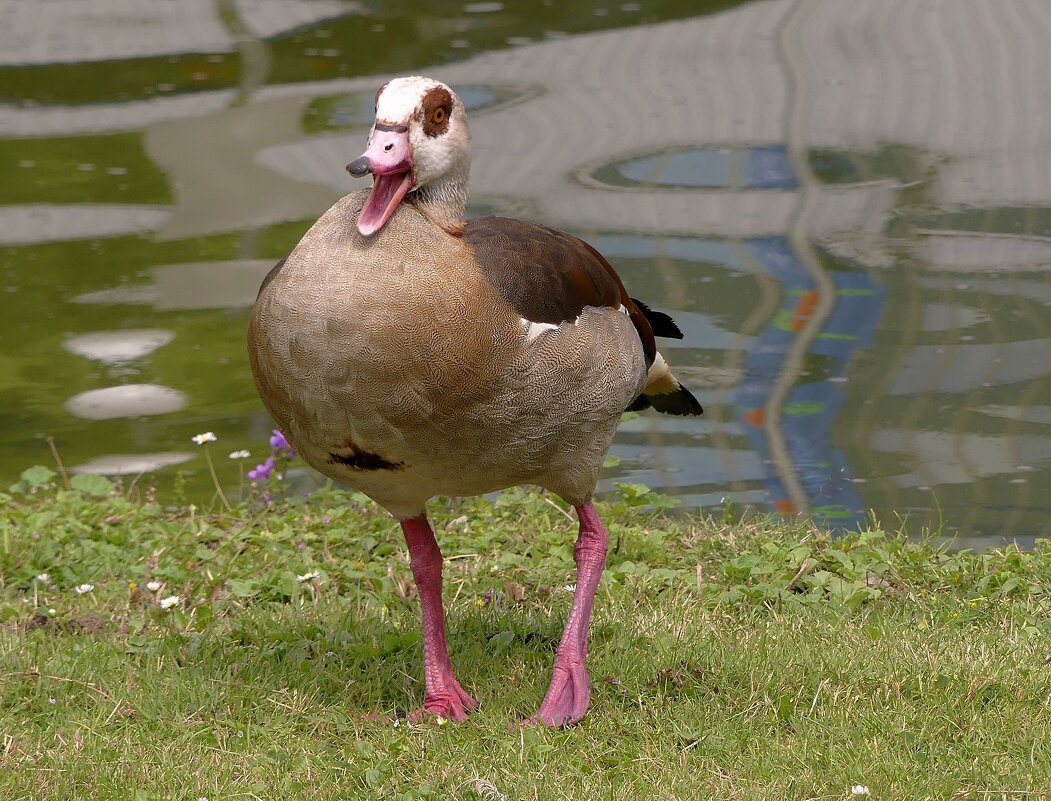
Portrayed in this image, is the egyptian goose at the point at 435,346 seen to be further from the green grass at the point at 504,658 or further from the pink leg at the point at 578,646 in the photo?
the green grass at the point at 504,658

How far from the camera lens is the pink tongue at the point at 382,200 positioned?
12.6 feet

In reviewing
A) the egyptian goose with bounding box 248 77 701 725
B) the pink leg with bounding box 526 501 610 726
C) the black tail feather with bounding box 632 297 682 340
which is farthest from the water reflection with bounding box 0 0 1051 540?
the egyptian goose with bounding box 248 77 701 725

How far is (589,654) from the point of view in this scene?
4.65 meters

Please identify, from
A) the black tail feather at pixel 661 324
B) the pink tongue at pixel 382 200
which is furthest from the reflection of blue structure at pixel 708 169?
the pink tongue at pixel 382 200

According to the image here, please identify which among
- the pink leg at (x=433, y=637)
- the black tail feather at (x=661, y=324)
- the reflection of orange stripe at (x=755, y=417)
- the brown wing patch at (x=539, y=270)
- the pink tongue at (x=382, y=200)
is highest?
the pink tongue at (x=382, y=200)

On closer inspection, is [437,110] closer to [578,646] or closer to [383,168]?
[383,168]

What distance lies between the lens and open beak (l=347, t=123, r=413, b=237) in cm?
383

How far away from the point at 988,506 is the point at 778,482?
876 mm

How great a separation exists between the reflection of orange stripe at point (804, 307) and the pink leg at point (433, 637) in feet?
11.9

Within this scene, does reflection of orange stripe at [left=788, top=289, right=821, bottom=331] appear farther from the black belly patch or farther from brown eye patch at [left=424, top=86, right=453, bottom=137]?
the black belly patch

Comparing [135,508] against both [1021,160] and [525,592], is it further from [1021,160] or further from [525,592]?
[1021,160]

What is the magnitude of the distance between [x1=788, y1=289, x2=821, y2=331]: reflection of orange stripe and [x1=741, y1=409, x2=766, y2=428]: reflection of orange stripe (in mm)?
848

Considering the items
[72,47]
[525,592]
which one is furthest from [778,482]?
[72,47]

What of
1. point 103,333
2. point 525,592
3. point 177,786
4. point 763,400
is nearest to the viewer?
point 177,786
